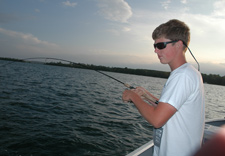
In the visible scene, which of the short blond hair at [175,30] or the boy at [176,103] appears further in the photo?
the short blond hair at [175,30]

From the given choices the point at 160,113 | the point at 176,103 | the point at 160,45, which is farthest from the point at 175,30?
the point at 160,113

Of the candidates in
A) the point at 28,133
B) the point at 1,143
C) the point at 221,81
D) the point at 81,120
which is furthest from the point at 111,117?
the point at 221,81

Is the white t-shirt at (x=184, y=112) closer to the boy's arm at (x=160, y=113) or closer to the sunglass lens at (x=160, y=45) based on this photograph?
the boy's arm at (x=160, y=113)

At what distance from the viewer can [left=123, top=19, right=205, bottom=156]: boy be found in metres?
1.48

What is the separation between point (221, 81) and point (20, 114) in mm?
122213

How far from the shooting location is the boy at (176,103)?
1.48 meters

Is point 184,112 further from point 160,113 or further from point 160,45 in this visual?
point 160,45

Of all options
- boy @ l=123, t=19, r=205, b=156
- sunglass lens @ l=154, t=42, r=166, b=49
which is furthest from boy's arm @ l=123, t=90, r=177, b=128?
sunglass lens @ l=154, t=42, r=166, b=49

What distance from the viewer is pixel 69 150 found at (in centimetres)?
521

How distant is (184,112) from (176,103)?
0.19 meters

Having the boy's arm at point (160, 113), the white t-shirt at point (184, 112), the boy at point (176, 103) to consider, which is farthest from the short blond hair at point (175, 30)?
the boy's arm at point (160, 113)

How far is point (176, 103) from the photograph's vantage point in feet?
4.78

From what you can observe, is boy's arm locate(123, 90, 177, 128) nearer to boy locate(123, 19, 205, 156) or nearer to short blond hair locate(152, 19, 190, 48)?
boy locate(123, 19, 205, 156)

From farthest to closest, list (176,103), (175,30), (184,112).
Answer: (175,30) → (184,112) → (176,103)
